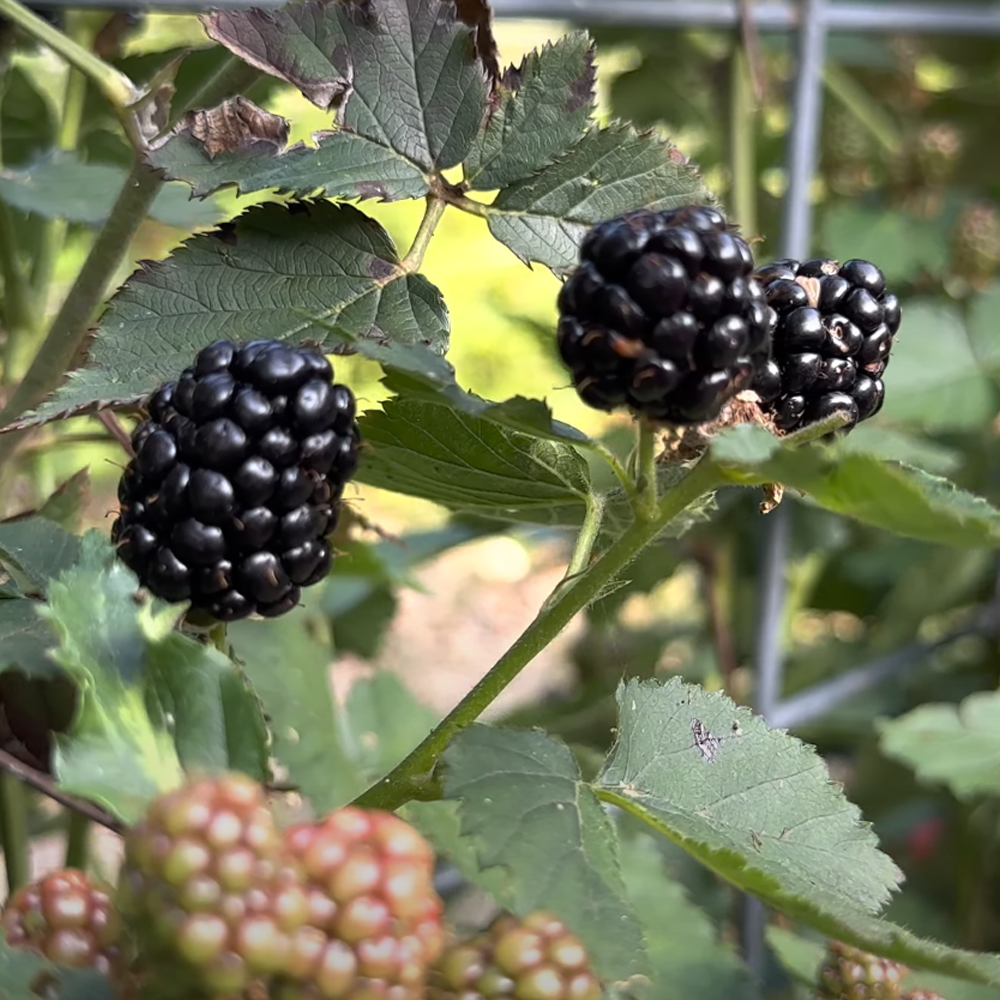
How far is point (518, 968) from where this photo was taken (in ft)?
1.02

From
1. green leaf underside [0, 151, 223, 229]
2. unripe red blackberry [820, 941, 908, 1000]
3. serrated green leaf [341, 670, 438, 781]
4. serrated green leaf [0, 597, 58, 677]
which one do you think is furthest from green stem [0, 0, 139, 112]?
serrated green leaf [341, 670, 438, 781]

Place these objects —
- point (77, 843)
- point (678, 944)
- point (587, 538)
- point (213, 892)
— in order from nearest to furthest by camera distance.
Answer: point (213, 892)
point (587, 538)
point (77, 843)
point (678, 944)

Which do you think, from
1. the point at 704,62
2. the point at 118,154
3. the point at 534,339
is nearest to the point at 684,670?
the point at 534,339

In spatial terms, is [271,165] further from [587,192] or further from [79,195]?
[79,195]

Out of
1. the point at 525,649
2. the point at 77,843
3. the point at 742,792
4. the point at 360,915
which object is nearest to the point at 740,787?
the point at 742,792

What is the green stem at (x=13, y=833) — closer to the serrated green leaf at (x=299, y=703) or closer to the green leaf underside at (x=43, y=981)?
the serrated green leaf at (x=299, y=703)

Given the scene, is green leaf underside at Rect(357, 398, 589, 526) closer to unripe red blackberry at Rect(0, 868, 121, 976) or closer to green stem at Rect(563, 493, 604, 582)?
green stem at Rect(563, 493, 604, 582)

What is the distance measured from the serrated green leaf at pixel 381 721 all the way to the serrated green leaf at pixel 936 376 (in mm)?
672

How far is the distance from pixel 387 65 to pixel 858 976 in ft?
1.63

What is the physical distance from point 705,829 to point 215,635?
0.74ft

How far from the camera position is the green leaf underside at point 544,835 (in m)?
0.33

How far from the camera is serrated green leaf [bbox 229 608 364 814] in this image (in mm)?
866

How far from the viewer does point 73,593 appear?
1.22ft

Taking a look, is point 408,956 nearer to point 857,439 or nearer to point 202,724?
point 202,724
